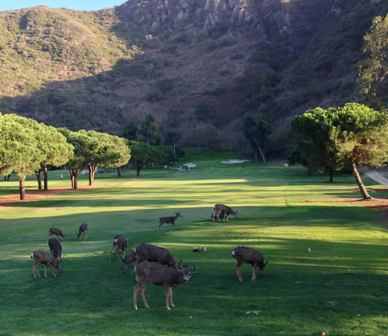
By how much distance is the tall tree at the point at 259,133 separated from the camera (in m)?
153

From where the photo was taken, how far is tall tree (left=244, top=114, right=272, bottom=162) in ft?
501

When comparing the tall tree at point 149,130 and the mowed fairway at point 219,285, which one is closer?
the mowed fairway at point 219,285

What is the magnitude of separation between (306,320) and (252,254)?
4.39 meters

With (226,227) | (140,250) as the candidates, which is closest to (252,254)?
(140,250)

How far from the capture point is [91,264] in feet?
60.7

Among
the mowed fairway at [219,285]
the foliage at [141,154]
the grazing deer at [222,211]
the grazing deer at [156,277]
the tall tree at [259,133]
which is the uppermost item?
the tall tree at [259,133]

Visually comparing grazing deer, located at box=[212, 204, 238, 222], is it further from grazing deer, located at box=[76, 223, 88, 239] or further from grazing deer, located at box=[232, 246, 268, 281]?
grazing deer, located at box=[232, 246, 268, 281]

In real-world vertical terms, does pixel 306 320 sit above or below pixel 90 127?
below

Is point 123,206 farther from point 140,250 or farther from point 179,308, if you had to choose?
point 179,308

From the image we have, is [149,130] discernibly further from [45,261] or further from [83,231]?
[45,261]

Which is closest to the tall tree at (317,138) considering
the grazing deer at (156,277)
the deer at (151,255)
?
the deer at (151,255)

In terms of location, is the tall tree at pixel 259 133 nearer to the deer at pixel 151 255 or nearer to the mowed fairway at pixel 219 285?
the mowed fairway at pixel 219 285

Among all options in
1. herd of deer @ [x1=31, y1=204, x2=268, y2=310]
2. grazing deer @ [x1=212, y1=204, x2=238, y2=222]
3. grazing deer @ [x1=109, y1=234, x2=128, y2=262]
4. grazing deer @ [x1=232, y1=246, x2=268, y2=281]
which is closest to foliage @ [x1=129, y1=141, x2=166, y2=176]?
grazing deer @ [x1=212, y1=204, x2=238, y2=222]

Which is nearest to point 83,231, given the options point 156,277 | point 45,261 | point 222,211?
point 222,211
